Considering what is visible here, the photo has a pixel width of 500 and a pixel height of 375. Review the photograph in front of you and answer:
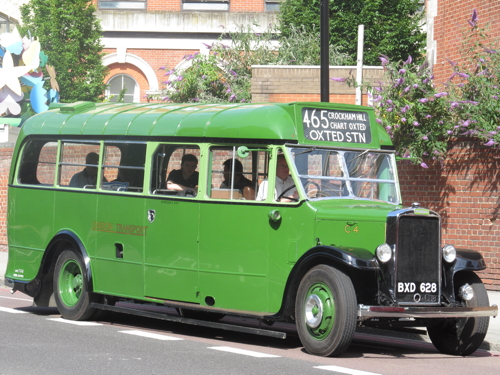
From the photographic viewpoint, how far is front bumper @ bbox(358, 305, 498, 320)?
8.55 metres

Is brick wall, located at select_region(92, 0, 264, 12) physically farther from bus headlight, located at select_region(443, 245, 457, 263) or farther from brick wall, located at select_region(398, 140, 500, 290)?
bus headlight, located at select_region(443, 245, 457, 263)

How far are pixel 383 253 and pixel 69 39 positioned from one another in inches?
1185

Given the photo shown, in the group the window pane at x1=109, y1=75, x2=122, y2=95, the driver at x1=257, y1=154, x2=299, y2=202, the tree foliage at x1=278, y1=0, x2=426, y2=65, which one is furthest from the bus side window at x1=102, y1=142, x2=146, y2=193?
the window pane at x1=109, y1=75, x2=122, y2=95

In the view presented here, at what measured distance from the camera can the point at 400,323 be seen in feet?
29.9

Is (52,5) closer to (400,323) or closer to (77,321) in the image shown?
(77,321)

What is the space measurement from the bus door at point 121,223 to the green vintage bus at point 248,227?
0.8 inches

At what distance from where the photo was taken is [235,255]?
9.90 m

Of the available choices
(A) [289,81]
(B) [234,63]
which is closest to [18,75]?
(B) [234,63]

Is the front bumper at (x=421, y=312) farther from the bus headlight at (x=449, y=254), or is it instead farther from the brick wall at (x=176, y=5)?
the brick wall at (x=176, y=5)

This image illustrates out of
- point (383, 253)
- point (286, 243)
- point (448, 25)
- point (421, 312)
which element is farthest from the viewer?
point (448, 25)

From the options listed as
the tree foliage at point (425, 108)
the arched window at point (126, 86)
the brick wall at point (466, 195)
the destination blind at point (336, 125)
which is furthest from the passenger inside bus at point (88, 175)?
the arched window at point (126, 86)

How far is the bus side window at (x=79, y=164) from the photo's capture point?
1173cm

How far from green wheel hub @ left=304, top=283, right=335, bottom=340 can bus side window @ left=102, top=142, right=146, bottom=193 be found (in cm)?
291

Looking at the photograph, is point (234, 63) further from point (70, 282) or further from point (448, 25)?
point (70, 282)
